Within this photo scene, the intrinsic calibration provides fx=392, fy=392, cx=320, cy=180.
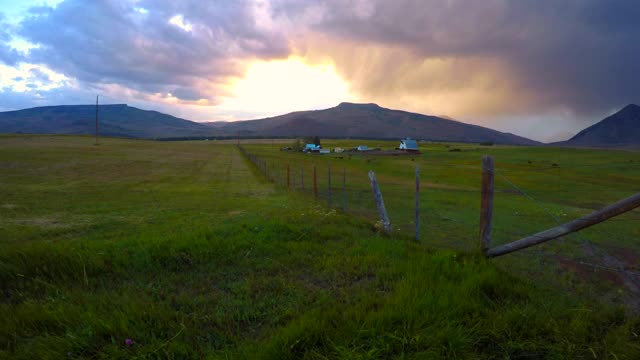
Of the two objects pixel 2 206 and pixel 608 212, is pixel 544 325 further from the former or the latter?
pixel 2 206

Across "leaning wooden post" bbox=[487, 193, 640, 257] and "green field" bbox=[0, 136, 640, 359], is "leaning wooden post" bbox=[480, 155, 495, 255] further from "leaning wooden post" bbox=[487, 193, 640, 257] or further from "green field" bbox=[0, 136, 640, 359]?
"leaning wooden post" bbox=[487, 193, 640, 257]

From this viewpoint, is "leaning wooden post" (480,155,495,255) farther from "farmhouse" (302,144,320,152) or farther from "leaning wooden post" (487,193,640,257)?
"farmhouse" (302,144,320,152)

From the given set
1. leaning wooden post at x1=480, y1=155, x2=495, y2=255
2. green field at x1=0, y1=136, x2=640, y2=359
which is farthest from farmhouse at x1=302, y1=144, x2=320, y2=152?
leaning wooden post at x1=480, y1=155, x2=495, y2=255

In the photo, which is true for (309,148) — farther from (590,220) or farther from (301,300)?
(590,220)

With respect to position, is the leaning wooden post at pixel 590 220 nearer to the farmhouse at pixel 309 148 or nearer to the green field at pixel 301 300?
the green field at pixel 301 300

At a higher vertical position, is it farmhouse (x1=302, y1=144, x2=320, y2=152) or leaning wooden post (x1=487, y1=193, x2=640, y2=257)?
farmhouse (x1=302, y1=144, x2=320, y2=152)

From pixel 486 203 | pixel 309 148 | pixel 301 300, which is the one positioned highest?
pixel 309 148

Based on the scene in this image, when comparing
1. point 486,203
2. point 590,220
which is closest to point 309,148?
point 486,203

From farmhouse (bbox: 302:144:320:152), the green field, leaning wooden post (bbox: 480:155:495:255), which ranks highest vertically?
farmhouse (bbox: 302:144:320:152)

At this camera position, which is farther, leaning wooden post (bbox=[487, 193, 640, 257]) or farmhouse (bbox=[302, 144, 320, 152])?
farmhouse (bbox=[302, 144, 320, 152])

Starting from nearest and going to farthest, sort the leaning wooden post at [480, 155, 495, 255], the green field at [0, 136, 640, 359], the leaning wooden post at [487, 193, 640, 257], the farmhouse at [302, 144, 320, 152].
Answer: the green field at [0, 136, 640, 359] < the leaning wooden post at [487, 193, 640, 257] < the leaning wooden post at [480, 155, 495, 255] < the farmhouse at [302, 144, 320, 152]

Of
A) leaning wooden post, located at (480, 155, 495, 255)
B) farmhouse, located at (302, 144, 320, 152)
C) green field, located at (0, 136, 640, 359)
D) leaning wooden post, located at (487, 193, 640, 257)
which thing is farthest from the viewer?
farmhouse, located at (302, 144, 320, 152)

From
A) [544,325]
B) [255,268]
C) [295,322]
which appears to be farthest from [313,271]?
[544,325]

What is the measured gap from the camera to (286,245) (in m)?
6.67
